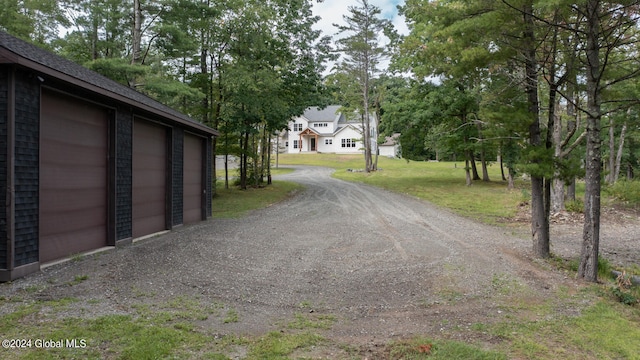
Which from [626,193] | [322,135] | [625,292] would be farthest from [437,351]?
[322,135]

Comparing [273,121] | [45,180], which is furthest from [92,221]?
[273,121]

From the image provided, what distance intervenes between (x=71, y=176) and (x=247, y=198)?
12.3 metres

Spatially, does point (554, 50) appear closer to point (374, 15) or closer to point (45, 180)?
point (45, 180)

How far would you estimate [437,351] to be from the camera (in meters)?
3.63

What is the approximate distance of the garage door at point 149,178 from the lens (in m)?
9.42

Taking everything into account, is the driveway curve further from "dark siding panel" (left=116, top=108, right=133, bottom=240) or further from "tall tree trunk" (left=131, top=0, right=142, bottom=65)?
"tall tree trunk" (left=131, top=0, right=142, bottom=65)

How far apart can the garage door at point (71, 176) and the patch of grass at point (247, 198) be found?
6.81 m

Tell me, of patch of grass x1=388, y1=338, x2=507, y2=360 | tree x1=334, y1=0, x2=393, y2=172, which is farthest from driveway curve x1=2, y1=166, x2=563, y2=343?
tree x1=334, y1=0, x2=393, y2=172

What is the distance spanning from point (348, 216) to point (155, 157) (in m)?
6.77

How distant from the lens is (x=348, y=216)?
13.9 metres

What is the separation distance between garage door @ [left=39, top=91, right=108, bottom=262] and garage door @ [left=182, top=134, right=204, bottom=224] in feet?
14.1

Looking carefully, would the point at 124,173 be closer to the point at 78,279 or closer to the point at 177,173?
the point at 177,173

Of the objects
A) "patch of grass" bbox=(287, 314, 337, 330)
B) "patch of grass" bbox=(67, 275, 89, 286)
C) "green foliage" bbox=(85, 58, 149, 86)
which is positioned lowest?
"patch of grass" bbox=(287, 314, 337, 330)

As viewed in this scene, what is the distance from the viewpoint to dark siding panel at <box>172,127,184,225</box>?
11.3 meters
